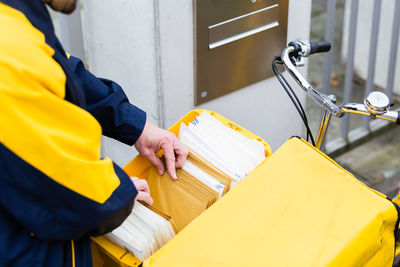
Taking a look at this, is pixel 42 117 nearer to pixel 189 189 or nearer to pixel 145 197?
pixel 145 197

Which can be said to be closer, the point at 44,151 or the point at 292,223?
the point at 44,151

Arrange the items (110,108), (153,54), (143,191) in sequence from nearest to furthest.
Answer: (143,191), (110,108), (153,54)

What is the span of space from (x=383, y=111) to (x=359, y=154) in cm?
226

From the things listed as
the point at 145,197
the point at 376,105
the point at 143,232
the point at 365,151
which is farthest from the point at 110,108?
the point at 365,151

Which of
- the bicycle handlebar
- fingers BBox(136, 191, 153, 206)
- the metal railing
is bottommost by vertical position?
the metal railing

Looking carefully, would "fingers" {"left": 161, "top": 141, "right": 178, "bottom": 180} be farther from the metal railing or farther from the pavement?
the pavement

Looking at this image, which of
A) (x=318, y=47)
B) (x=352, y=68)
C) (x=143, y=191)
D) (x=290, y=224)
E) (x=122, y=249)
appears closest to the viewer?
(x=290, y=224)

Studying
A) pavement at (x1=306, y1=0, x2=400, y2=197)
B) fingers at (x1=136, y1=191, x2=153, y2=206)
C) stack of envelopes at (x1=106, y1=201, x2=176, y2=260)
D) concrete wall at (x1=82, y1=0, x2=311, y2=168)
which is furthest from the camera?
pavement at (x1=306, y1=0, x2=400, y2=197)

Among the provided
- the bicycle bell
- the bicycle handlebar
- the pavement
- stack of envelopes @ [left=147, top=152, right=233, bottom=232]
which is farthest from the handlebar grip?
the pavement

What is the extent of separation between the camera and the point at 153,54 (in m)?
2.47

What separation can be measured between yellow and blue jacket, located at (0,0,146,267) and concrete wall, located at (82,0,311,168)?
0.93 m

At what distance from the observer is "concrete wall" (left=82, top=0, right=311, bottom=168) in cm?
243

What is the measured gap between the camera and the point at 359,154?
3947mm

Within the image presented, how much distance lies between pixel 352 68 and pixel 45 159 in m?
2.67
